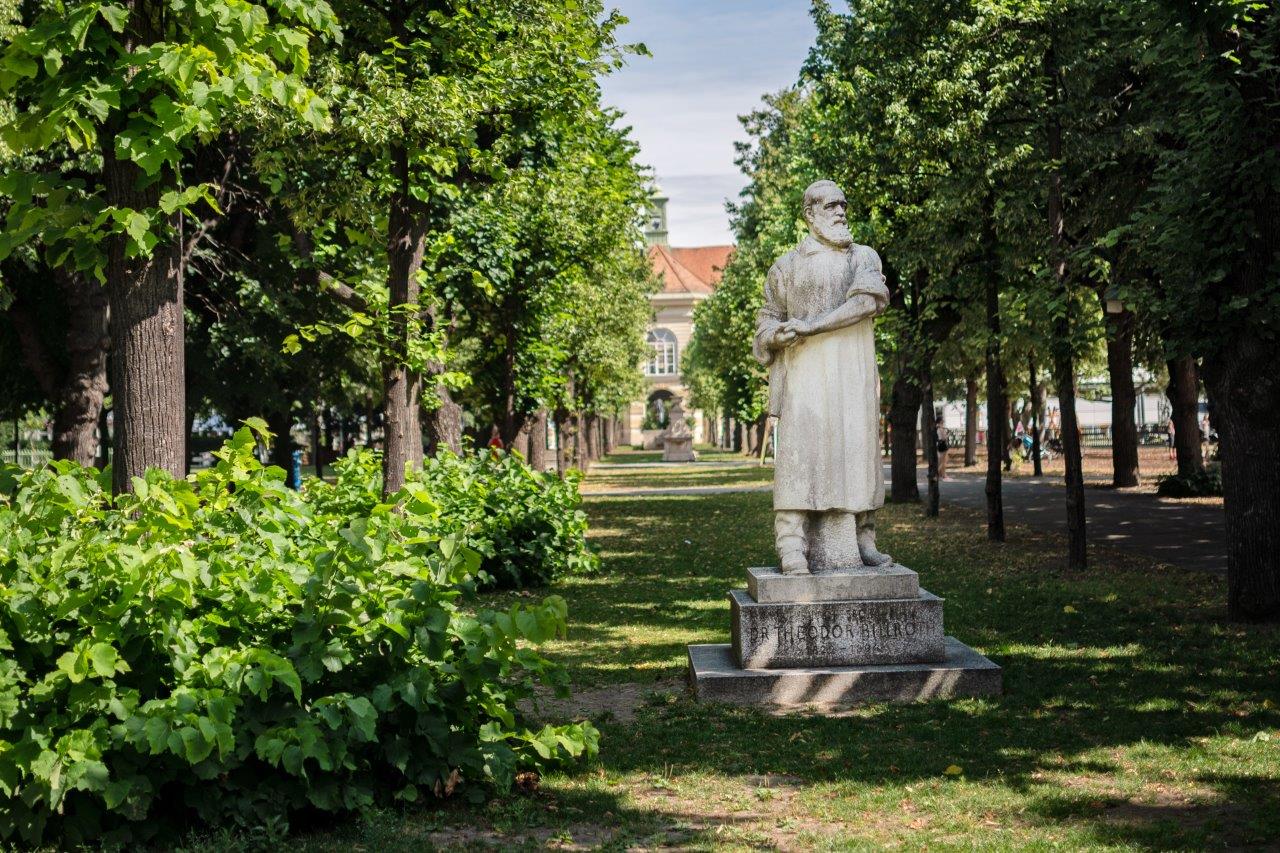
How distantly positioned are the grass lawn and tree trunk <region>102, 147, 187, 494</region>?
8.64 ft

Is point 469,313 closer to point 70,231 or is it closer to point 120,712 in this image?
point 70,231

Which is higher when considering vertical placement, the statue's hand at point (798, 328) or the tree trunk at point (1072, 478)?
the statue's hand at point (798, 328)

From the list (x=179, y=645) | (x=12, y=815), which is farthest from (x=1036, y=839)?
(x=12, y=815)

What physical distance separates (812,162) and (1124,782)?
66.0 feet

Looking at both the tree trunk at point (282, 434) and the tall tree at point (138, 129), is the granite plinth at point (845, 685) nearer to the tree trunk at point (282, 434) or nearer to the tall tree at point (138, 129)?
the tall tree at point (138, 129)

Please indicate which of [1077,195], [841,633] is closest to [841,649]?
[841,633]

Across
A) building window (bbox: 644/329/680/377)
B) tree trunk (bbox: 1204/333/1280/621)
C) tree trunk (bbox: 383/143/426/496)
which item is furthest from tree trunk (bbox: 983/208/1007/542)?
building window (bbox: 644/329/680/377)

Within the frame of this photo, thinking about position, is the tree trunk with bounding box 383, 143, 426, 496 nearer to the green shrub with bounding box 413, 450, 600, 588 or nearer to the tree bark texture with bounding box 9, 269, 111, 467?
the green shrub with bounding box 413, 450, 600, 588

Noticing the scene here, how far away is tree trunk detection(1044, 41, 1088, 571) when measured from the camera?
14844 millimetres

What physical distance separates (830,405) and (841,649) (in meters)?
1.60

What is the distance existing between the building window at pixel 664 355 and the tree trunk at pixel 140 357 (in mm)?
103713

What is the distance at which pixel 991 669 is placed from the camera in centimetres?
827

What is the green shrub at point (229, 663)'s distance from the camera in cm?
509

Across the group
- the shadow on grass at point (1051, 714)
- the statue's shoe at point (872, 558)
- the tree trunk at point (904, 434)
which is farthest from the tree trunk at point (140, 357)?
the tree trunk at point (904, 434)
